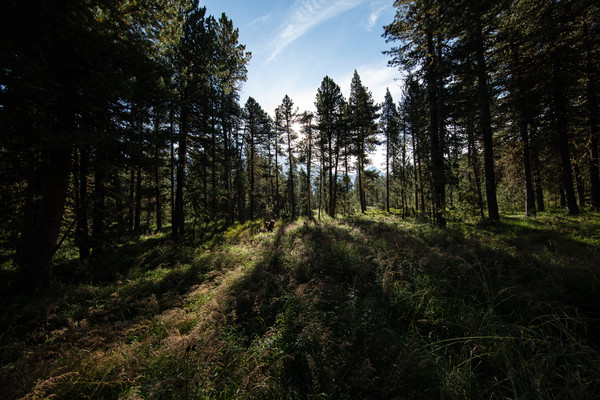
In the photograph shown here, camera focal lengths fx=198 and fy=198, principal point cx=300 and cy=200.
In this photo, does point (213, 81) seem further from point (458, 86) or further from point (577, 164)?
point (577, 164)

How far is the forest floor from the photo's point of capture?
7.90 feet

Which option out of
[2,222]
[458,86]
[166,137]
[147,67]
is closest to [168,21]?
[147,67]

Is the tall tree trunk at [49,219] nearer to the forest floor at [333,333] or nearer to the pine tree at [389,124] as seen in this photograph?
the forest floor at [333,333]

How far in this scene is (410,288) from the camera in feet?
14.6

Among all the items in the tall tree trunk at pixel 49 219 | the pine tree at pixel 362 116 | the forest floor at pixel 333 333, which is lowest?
the forest floor at pixel 333 333

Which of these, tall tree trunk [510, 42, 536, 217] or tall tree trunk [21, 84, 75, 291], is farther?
tall tree trunk [510, 42, 536, 217]

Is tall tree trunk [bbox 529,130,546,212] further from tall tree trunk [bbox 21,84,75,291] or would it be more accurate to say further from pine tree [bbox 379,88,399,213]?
tall tree trunk [bbox 21,84,75,291]

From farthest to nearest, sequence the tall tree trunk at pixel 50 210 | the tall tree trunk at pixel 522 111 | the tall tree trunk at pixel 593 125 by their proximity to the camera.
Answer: the tall tree trunk at pixel 522 111, the tall tree trunk at pixel 593 125, the tall tree trunk at pixel 50 210

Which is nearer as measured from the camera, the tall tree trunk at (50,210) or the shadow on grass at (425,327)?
the shadow on grass at (425,327)

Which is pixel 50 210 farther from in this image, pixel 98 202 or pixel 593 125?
pixel 593 125

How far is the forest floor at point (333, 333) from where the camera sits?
241cm

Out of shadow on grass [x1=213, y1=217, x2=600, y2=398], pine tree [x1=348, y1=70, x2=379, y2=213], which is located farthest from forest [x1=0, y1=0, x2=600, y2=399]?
pine tree [x1=348, y1=70, x2=379, y2=213]

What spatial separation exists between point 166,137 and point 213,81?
30.9ft

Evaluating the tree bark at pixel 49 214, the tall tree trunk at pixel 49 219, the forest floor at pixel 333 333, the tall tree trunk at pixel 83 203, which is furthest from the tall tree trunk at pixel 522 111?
the tall tree trunk at pixel 83 203
